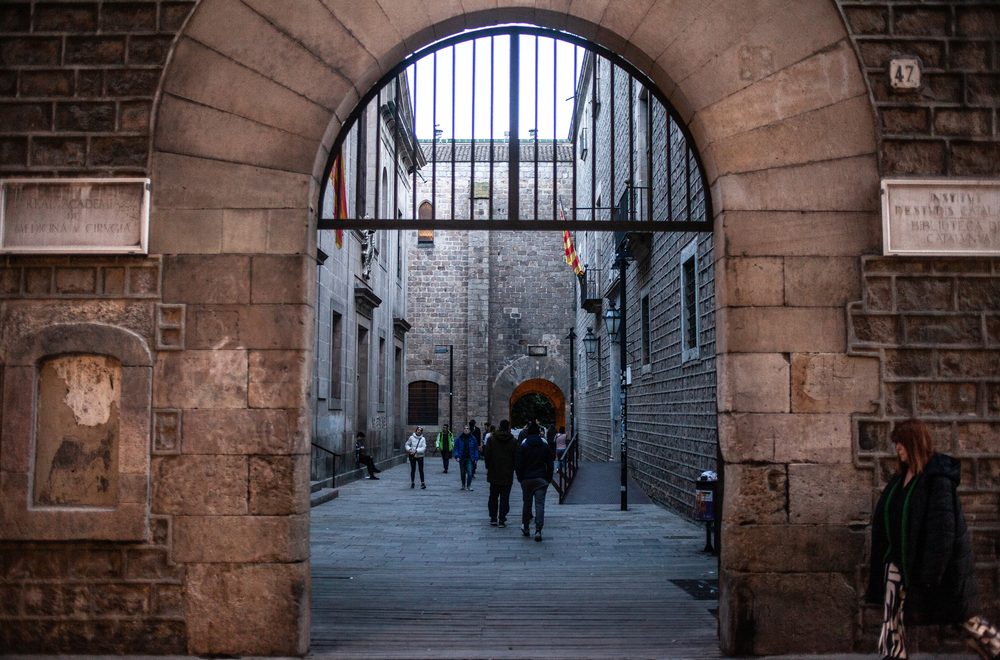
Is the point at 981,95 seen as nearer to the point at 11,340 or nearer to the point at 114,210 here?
the point at 114,210

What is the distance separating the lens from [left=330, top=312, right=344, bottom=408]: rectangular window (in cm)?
1977

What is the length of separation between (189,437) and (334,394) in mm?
13808

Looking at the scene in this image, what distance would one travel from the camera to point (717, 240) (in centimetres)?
644

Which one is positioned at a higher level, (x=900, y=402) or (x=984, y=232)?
(x=984, y=232)

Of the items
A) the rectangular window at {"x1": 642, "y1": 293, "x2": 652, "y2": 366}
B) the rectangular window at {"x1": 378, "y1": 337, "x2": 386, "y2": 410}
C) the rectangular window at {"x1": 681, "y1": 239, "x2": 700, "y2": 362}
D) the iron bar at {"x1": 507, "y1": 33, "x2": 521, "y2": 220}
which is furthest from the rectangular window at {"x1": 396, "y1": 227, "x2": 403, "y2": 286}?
the iron bar at {"x1": 507, "y1": 33, "x2": 521, "y2": 220}

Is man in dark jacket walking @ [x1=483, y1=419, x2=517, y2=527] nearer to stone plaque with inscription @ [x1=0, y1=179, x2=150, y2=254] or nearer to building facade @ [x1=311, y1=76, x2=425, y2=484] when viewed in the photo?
building facade @ [x1=311, y1=76, x2=425, y2=484]

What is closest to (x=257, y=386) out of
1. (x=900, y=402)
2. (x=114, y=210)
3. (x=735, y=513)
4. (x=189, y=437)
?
(x=189, y=437)

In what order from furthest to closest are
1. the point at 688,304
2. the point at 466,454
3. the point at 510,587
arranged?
the point at 466,454, the point at 688,304, the point at 510,587

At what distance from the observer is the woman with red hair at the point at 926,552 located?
4.71 metres

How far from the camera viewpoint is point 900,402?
612 centimetres

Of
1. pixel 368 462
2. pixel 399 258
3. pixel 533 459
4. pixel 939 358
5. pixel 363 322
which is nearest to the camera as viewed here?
pixel 939 358

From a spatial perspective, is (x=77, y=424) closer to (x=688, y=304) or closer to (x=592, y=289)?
(x=688, y=304)

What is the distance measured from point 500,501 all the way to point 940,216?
878 centimetres

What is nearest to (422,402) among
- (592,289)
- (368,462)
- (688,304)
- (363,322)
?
(592,289)
